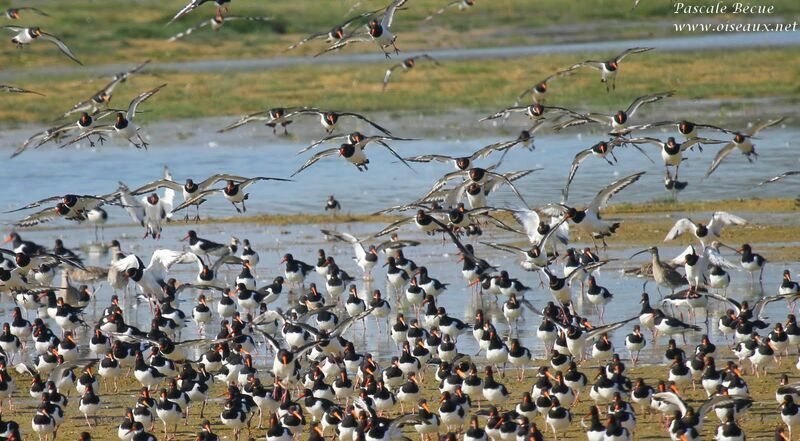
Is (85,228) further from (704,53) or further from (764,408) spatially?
(704,53)

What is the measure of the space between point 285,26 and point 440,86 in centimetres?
1884

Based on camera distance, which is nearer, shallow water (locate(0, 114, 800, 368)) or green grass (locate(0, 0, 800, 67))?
shallow water (locate(0, 114, 800, 368))

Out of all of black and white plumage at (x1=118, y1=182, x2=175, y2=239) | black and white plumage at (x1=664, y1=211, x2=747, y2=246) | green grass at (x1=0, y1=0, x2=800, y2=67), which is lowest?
black and white plumage at (x1=664, y1=211, x2=747, y2=246)

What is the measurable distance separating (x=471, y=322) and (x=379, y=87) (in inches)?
1198

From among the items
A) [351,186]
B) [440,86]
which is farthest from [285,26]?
[351,186]

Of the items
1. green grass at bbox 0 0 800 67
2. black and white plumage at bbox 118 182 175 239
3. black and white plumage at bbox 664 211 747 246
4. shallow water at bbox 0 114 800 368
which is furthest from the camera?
green grass at bbox 0 0 800 67

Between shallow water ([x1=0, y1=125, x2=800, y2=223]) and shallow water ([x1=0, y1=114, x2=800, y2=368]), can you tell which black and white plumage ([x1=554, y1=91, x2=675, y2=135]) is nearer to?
shallow water ([x1=0, y1=114, x2=800, y2=368])

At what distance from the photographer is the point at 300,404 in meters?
16.2

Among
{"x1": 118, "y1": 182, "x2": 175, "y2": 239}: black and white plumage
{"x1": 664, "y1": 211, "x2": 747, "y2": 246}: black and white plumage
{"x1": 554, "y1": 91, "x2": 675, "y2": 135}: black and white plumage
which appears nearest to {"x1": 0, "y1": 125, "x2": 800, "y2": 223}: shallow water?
{"x1": 118, "y1": 182, "x2": 175, "y2": 239}: black and white plumage

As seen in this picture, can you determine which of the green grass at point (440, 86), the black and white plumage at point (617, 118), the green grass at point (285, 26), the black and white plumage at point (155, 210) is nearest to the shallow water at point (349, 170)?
the black and white plumage at point (155, 210)

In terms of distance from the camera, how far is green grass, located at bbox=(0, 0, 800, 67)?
60.2 metres

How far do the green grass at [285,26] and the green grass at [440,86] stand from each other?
16.3 ft

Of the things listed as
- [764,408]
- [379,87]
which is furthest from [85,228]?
[379,87]

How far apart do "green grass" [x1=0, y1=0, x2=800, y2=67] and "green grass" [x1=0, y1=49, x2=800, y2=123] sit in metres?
4.96
